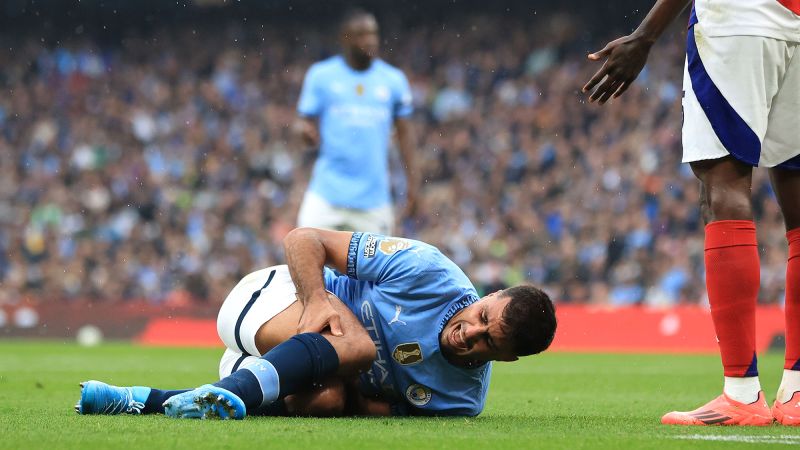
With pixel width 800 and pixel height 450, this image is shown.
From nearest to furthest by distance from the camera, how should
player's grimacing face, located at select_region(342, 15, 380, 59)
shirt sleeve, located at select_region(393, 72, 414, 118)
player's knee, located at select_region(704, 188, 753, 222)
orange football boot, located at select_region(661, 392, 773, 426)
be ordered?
orange football boot, located at select_region(661, 392, 773, 426) → player's knee, located at select_region(704, 188, 753, 222) → player's grimacing face, located at select_region(342, 15, 380, 59) → shirt sleeve, located at select_region(393, 72, 414, 118)

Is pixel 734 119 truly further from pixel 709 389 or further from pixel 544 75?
pixel 544 75

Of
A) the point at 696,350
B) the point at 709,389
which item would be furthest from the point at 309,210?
the point at 696,350

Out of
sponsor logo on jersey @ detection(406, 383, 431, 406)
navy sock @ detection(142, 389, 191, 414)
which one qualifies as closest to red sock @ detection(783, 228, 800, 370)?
sponsor logo on jersey @ detection(406, 383, 431, 406)

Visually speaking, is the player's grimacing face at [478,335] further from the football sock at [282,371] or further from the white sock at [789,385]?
the white sock at [789,385]

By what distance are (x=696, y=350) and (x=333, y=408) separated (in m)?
9.71

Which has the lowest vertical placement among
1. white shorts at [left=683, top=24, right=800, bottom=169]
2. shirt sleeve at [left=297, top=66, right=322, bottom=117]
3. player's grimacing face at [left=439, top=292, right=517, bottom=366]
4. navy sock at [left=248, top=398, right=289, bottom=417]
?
navy sock at [left=248, top=398, right=289, bottom=417]

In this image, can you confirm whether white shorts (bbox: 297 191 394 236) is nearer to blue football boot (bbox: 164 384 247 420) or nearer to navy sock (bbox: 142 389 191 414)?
navy sock (bbox: 142 389 191 414)

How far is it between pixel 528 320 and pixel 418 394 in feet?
2.25

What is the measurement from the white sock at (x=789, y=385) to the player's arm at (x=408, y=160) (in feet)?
14.3

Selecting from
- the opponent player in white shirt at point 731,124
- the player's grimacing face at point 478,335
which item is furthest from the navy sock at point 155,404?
the opponent player in white shirt at point 731,124

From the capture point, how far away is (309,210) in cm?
816

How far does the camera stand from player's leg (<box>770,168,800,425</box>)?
439cm

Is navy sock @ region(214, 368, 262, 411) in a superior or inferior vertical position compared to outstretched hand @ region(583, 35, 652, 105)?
inferior

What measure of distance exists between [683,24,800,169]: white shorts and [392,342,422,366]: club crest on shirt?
1.27m
